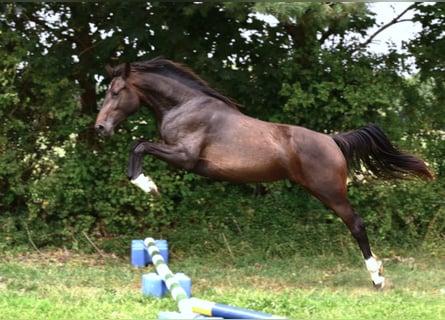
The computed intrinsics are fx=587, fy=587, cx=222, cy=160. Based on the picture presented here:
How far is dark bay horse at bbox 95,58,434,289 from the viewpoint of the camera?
5.78 m

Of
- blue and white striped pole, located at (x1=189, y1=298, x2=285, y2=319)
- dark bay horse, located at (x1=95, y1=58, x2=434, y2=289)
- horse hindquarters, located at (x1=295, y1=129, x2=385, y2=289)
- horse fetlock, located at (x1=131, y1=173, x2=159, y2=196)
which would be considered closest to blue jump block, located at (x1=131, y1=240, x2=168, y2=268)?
dark bay horse, located at (x1=95, y1=58, x2=434, y2=289)

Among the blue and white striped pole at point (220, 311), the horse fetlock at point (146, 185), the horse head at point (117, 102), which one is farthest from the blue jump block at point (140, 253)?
the blue and white striped pole at point (220, 311)

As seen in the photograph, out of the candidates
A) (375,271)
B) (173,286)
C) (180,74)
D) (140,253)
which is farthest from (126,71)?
(375,271)

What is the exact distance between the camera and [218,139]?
5836 mm

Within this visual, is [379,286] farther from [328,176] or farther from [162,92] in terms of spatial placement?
[162,92]

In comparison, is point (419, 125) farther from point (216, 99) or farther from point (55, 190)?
point (55, 190)

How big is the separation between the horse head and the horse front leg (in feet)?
1.07

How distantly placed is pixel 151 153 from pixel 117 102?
63cm

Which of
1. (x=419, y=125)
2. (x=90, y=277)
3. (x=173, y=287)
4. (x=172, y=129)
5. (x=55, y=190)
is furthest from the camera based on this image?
(x=419, y=125)

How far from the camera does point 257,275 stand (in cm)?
647

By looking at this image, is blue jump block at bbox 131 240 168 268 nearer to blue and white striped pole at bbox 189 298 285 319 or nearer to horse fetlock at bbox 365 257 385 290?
horse fetlock at bbox 365 257 385 290

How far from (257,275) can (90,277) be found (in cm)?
180

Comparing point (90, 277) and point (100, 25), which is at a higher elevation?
point (100, 25)

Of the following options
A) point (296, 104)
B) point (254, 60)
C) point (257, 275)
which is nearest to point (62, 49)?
point (254, 60)
